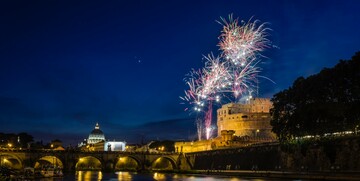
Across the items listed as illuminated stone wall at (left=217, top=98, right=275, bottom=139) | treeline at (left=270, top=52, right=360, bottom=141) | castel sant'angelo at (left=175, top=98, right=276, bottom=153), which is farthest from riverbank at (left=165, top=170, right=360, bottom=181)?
illuminated stone wall at (left=217, top=98, right=275, bottom=139)

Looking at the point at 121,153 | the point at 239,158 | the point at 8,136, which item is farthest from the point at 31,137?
the point at 239,158

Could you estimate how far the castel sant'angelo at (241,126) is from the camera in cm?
11781

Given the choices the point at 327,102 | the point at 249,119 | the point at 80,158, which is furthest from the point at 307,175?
the point at 80,158

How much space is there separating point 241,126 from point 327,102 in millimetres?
67935

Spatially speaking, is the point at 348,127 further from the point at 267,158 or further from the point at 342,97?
the point at 267,158

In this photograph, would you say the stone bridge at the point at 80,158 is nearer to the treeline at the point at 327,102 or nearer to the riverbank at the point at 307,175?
the riverbank at the point at 307,175

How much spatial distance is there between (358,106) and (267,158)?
2104 cm

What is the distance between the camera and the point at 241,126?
135250mm

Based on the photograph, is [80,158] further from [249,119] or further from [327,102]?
[327,102]

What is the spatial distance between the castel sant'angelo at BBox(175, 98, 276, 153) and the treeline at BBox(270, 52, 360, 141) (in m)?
40.1

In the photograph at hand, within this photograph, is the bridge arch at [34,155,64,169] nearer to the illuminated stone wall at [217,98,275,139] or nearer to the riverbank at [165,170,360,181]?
the illuminated stone wall at [217,98,275,139]

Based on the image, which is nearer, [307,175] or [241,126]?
[307,175]

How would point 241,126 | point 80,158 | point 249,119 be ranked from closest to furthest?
point 80,158 → point 249,119 → point 241,126

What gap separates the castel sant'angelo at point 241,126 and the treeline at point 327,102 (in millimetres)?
40101
